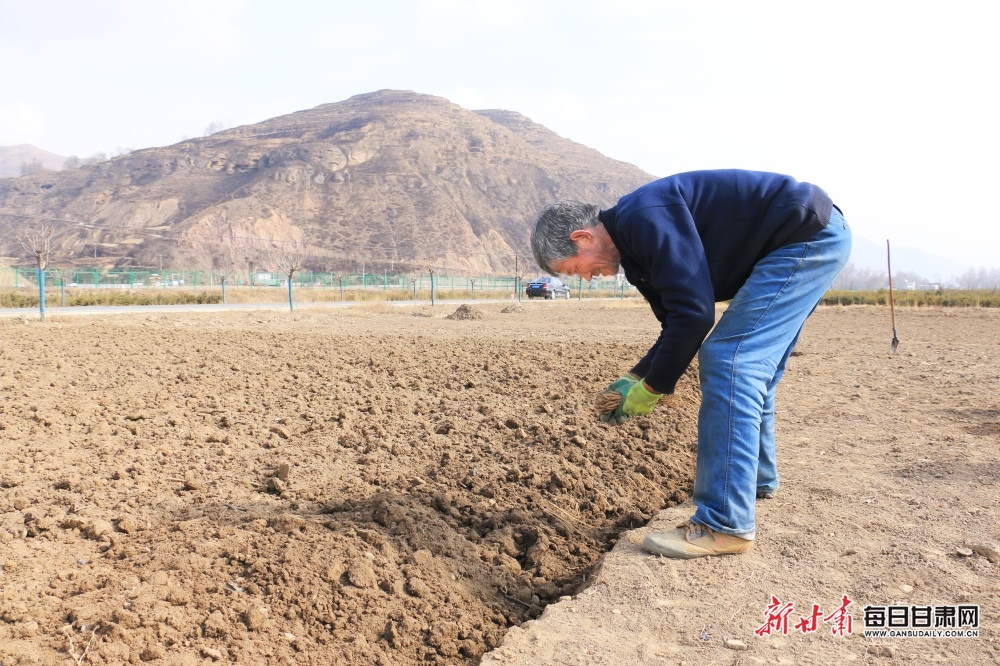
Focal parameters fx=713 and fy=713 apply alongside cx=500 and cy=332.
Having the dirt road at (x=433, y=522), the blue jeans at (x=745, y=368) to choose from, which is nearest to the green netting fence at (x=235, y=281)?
the dirt road at (x=433, y=522)

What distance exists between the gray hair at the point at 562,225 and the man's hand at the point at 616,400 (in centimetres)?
55

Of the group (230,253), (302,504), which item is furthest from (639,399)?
(230,253)

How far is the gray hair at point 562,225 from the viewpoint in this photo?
2.80m

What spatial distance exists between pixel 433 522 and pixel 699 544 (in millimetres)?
1124

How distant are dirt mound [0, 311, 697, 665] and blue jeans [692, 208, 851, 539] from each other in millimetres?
668

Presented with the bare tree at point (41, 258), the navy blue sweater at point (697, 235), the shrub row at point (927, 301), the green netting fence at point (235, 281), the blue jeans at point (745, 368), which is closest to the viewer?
the navy blue sweater at point (697, 235)

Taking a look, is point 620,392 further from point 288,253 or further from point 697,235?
point 288,253

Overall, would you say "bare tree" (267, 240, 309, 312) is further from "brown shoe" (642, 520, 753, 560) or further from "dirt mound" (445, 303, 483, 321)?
"brown shoe" (642, 520, 753, 560)

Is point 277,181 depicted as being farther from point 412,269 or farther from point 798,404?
point 798,404

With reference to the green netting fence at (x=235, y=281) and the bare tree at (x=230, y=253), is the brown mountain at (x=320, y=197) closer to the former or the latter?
the bare tree at (x=230, y=253)

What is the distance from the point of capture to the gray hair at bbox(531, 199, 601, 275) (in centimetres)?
280

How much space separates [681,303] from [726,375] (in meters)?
0.39

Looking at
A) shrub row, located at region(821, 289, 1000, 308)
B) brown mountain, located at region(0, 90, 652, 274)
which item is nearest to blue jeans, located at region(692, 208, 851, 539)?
shrub row, located at region(821, 289, 1000, 308)

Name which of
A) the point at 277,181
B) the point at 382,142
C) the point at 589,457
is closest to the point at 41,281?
the point at 589,457
